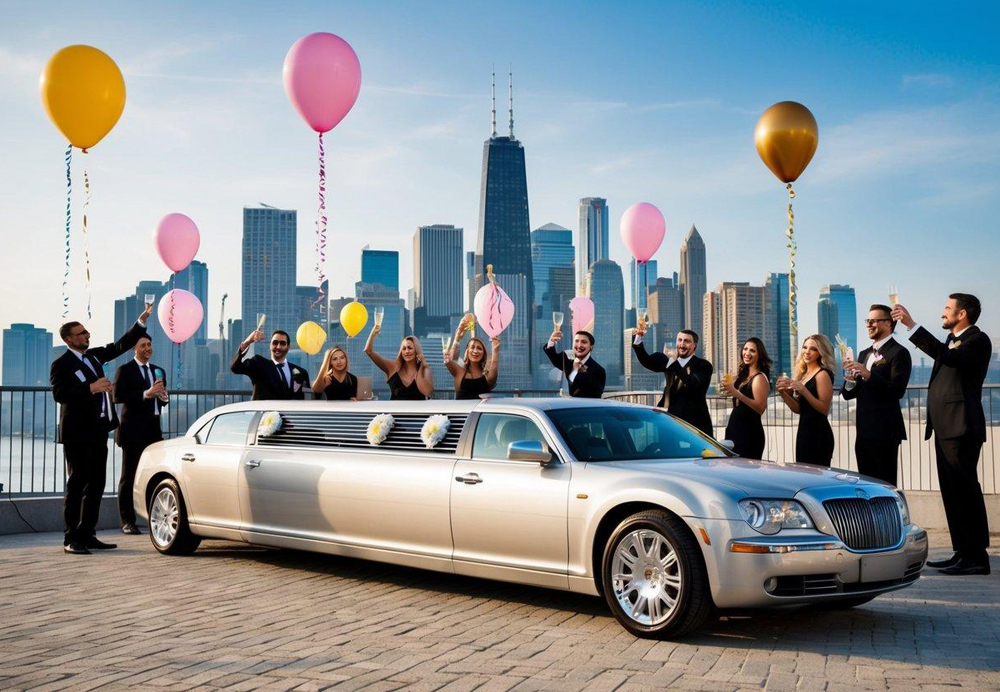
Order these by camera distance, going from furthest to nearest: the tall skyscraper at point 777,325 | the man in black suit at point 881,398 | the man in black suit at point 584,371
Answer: the tall skyscraper at point 777,325 < the man in black suit at point 584,371 < the man in black suit at point 881,398

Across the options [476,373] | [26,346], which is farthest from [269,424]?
[26,346]

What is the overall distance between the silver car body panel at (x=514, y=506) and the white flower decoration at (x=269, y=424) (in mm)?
96

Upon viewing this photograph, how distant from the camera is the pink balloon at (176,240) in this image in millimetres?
15992

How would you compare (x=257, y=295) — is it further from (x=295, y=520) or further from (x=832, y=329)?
(x=295, y=520)

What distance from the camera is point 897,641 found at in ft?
20.5

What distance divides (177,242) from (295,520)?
8.51m

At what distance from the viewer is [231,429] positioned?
10.0 meters

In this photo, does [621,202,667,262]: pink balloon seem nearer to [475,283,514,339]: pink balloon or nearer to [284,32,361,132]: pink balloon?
[475,283,514,339]: pink balloon

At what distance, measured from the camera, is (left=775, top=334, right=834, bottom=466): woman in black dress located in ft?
32.0

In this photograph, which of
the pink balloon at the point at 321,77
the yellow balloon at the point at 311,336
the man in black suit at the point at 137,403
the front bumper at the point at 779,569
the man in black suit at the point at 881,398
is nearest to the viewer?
the front bumper at the point at 779,569

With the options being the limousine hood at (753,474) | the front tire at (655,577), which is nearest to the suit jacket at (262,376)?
the limousine hood at (753,474)

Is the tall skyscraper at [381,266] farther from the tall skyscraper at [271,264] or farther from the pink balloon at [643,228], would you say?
the pink balloon at [643,228]

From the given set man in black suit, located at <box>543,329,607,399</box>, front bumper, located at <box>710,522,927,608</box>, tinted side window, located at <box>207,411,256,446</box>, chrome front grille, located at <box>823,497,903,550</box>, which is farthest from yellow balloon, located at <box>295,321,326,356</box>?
front bumper, located at <box>710,522,927,608</box>

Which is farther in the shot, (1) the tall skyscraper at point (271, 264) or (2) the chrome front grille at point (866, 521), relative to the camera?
(1) the tall skyscraper at point (271, 264)
